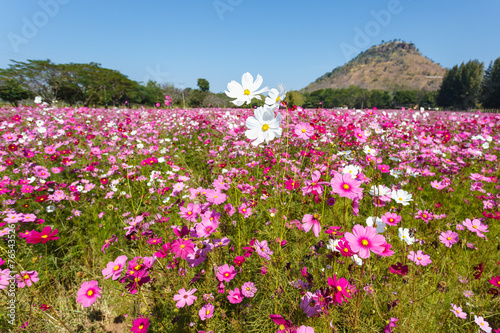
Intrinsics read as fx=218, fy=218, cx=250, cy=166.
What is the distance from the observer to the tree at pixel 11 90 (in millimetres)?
20867

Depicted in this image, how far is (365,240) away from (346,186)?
0.82ft

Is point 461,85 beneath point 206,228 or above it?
above

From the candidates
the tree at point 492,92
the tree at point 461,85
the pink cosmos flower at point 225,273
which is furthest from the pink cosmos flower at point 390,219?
the tree at point 461,85

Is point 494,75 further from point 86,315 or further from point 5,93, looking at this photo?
point 5,93

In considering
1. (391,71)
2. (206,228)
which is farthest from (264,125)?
(391,71)

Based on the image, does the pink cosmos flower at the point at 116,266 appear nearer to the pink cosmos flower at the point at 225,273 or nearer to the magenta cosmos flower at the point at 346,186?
the pink cosmos flower at the point at 225,273

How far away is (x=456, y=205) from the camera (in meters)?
2.74

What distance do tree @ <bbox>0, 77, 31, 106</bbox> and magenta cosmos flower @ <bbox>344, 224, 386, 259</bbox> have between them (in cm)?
2942

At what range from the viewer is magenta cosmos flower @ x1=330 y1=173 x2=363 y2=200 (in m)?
0.98

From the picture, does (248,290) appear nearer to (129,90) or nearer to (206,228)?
(206,228)

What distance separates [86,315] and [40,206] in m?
1.47

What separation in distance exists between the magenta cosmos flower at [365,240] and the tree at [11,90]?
1158 inches

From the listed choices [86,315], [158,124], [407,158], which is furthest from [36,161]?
[407,158]

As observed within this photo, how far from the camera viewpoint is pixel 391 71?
122125mm
